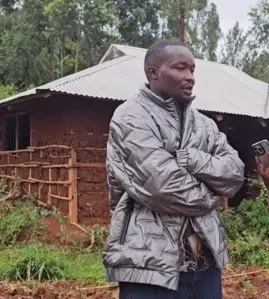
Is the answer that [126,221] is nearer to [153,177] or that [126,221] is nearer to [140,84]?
[153,177]

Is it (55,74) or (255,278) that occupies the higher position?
(55,74)

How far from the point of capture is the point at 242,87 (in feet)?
43.4

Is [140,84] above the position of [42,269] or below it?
above

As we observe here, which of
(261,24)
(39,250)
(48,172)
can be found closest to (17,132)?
(48,172)

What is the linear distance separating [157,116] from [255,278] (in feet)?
15.0

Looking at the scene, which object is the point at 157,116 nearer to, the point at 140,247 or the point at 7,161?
the point at 140,247

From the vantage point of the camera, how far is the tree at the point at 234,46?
36.8 meters

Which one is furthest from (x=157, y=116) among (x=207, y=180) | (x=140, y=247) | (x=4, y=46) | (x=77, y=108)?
(x=4, y=46)

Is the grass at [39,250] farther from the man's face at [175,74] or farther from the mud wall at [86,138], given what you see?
the man's face at [175,74]

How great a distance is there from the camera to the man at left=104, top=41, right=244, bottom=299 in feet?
6.02

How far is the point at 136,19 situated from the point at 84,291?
2382cm

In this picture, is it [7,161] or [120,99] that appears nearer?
[120,99]

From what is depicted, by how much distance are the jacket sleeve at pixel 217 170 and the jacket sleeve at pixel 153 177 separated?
1.1 inches

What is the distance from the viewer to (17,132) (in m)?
12.8
